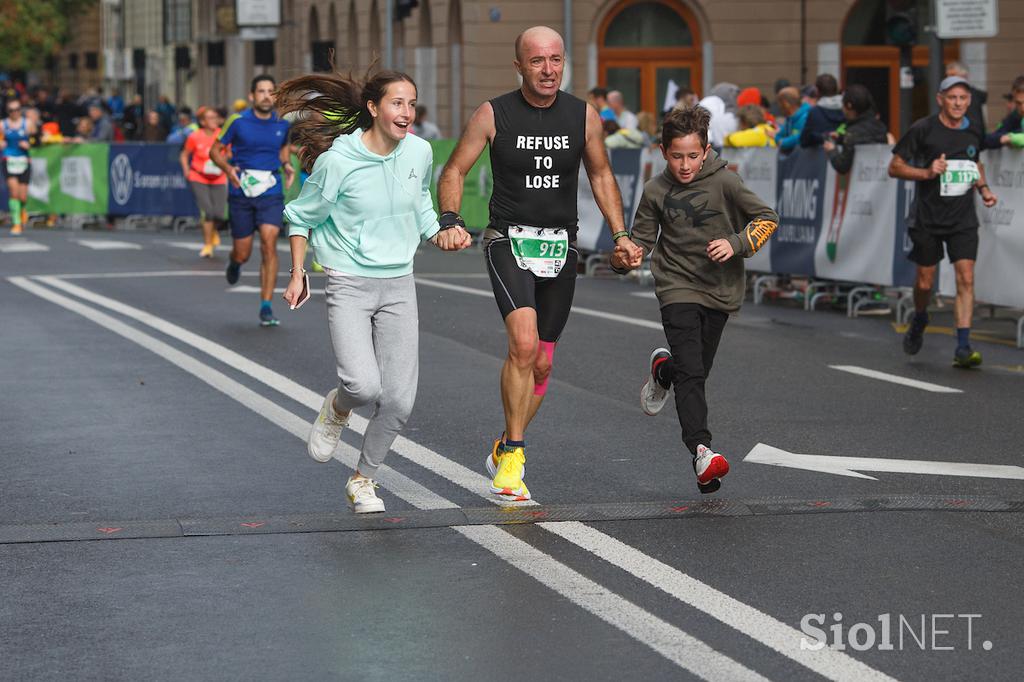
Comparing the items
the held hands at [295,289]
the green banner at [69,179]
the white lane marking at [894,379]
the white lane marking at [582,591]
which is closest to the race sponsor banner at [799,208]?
the white lane marking at [894,379]

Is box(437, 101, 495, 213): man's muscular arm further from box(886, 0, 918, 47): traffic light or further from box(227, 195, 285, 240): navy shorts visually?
box(886, 0, 918, 47): traffic light

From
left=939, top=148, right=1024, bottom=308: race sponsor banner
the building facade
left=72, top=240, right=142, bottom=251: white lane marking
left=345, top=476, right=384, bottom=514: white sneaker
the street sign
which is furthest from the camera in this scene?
the building facade

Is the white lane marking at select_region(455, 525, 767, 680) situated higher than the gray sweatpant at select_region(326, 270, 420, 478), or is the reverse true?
the gray sweatpant at select_region(326, 270, 420, 478)

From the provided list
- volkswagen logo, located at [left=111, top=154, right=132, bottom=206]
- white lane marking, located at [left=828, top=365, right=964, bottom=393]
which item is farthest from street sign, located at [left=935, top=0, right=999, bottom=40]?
volkswagen logo, located at [left=111, top=154, right=132, bottom=206]

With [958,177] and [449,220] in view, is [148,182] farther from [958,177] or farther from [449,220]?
[449,220]

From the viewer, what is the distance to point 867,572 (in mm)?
6805

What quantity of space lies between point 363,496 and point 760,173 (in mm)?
11604

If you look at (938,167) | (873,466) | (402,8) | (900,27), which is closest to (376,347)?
(873,466)

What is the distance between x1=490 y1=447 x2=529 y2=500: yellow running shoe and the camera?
8.05 meters

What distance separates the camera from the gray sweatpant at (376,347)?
7.77 meters

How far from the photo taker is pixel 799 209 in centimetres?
1830

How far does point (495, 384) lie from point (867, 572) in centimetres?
537

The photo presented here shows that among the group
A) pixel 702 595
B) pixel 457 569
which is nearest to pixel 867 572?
pixel 702 595

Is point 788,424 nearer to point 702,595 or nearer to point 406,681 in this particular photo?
point 702,595
